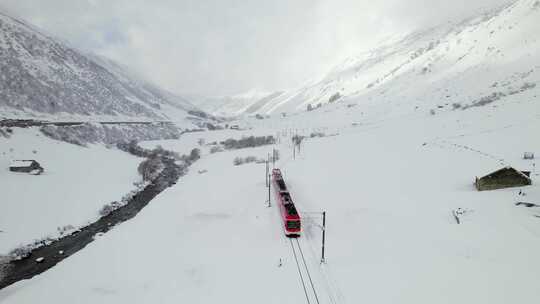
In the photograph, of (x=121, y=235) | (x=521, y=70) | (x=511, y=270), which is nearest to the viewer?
(x=511, y=270)

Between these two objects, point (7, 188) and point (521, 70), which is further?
point (521, 70)

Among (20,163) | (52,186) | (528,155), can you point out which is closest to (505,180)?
(528,155)

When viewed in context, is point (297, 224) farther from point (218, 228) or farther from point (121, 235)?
point (121, 235)

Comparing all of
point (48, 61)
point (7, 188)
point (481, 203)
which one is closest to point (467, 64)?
point (481, 203)

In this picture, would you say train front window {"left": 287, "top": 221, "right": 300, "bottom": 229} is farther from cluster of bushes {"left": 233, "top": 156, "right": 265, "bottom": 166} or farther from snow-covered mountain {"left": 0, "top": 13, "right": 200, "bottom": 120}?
snow-covered mountain {"left": 0, "top": 13, "right": 200, "bottom": 120}

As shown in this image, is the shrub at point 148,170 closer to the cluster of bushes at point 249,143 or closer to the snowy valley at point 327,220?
the snowy valley at point 327,220

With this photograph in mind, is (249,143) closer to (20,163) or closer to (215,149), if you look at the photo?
(215,149)

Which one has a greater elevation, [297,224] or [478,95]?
[478,95]

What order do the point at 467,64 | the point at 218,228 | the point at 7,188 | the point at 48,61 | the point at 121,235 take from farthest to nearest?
the point at 48,61
the point at 467,64
the point at 7,188
the point at 121,235
the point at 218,228
